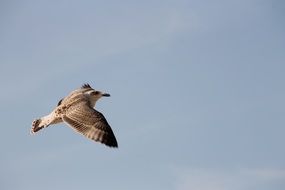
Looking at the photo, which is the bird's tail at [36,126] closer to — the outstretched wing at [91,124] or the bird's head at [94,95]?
the outstretched wing at [91,124]

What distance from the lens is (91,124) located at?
3644 centimetres

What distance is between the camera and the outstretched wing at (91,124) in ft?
118

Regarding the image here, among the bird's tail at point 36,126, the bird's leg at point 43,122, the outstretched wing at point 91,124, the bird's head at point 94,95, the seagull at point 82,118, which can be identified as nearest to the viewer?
the outstretched wing at point 91,124

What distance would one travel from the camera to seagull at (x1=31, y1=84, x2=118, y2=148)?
36094 millimetres

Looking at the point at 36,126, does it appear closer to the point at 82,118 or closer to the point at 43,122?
the point at 43,122

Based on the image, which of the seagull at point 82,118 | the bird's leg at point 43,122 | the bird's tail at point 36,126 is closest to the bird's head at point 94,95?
the seagull at point 82,118

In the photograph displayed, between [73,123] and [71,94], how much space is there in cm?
368

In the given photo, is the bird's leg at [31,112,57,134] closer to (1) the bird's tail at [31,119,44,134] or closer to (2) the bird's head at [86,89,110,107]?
(1) the bird's tail at [31,119,44,134]

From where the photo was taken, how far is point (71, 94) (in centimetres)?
4009

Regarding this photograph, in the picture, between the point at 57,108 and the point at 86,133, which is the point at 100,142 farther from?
the point at 57,108

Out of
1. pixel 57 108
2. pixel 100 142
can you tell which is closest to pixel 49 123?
pixel 57 108

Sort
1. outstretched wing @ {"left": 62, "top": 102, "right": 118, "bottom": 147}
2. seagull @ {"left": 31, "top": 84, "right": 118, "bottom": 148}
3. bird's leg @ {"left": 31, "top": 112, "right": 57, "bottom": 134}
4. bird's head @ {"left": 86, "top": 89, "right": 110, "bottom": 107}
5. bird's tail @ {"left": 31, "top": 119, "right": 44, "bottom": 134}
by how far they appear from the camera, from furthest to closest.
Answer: bird's head @ {"left": 86, "top": 89, "right": 110, "bottom": 107} < bird's tail @ {"left": 31, "top": 119, "right": 44, "bottom": 134} < bird's leg @ {"left": 31, "top": 112, "right": 57, "bottom": 134} < seagull @ {"left": 31, "top": 84, "right": 118, "bottom": 148} < outstretched wing @ {"left": 62, "top": 102, "right": 118, "bottom": 147}

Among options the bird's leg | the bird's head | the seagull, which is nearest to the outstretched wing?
the seagull

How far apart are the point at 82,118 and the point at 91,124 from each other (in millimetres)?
539
